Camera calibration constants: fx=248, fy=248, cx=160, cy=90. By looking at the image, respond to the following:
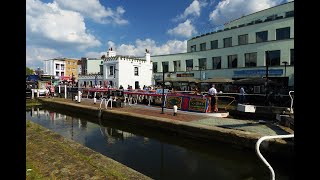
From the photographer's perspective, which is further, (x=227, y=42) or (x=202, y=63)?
(x=202, y=63)

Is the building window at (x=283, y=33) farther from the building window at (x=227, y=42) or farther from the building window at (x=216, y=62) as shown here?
the building window at (x=216, y=62)

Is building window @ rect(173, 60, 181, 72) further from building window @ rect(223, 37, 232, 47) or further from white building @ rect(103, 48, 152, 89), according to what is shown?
building window @ rect(223, 37, 232, 47)

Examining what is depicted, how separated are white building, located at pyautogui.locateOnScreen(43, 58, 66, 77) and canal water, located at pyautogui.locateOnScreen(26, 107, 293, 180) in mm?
73491

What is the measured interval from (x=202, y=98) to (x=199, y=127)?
4.43m

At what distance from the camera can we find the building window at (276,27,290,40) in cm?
2920

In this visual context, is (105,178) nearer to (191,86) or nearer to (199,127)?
(199,127)

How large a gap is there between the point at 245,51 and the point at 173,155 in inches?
1032

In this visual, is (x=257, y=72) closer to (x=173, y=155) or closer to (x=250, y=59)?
(x=250, y=59)

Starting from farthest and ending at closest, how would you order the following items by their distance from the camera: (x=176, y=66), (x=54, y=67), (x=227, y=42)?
(x=54, y=67) → (x=176, y=66) → (x=227, y=42)

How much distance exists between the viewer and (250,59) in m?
32.2

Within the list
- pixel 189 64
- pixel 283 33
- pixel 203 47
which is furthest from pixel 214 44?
pixel 283 33

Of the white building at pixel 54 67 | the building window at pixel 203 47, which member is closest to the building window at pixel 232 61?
the building window at pixel 203 47

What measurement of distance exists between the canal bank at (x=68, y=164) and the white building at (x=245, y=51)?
23.2m

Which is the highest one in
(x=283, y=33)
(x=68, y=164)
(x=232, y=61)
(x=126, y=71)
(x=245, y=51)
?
(x=283, y=33)
